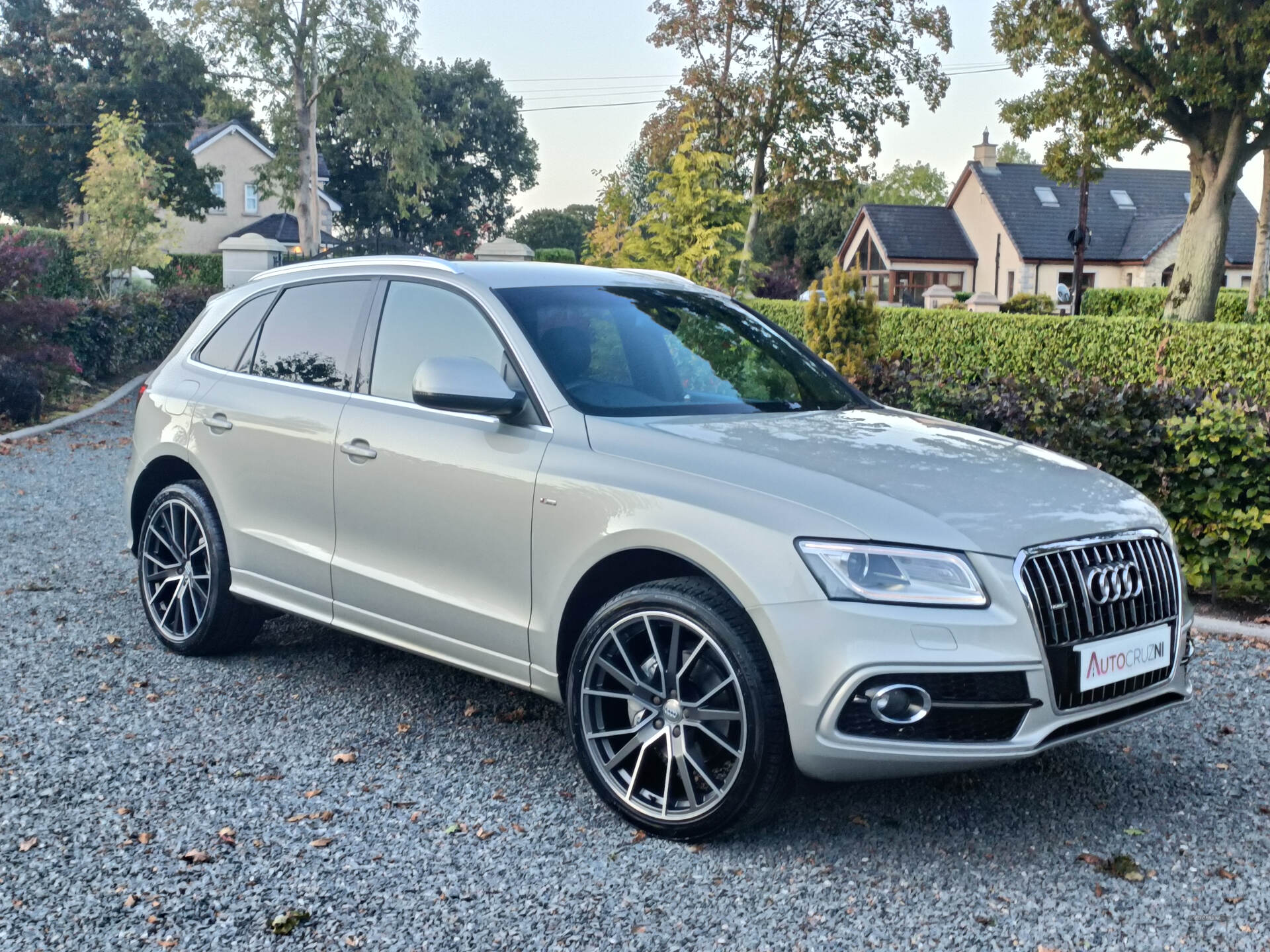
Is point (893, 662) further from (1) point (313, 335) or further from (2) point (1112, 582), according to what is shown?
(1) point (313, 335)

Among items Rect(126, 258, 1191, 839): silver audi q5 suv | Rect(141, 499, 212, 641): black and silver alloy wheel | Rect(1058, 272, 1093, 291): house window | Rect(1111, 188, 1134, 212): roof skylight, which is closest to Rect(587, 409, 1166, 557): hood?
Rect(126, 258, 1191, 839): silver audi q5 suv

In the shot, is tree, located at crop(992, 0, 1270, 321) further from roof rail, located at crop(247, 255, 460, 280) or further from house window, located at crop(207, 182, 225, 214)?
house window, located at crop(207, 182, 225, 214)

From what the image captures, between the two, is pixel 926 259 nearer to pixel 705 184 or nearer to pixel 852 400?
pixel 705 184

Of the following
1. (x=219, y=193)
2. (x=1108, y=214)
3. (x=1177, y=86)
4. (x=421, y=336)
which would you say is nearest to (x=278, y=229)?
(x=219, y=193)

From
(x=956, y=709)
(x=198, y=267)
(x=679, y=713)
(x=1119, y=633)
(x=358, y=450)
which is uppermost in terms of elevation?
(x=198, y=267)

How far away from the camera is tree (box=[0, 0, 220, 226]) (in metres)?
53.9

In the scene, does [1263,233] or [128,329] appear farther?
[1263,233]

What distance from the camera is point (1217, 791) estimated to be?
4430 mm

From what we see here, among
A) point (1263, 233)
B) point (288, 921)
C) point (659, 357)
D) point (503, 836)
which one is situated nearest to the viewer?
point (288, 921)

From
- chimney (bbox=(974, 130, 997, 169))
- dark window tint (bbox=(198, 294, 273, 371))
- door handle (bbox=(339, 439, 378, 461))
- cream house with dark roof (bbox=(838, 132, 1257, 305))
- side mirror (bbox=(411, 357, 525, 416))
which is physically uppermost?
chimney (bbox=(974, 130, 997, 169))

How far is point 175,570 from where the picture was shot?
19.7 ft

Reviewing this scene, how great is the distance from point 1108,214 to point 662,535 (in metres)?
69.0

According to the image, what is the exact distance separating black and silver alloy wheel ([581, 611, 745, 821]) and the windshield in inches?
33.2

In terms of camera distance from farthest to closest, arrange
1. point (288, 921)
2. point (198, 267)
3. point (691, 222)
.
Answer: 1. point (198, 267)
2. point (691, 222)
3. point (288, 921)
